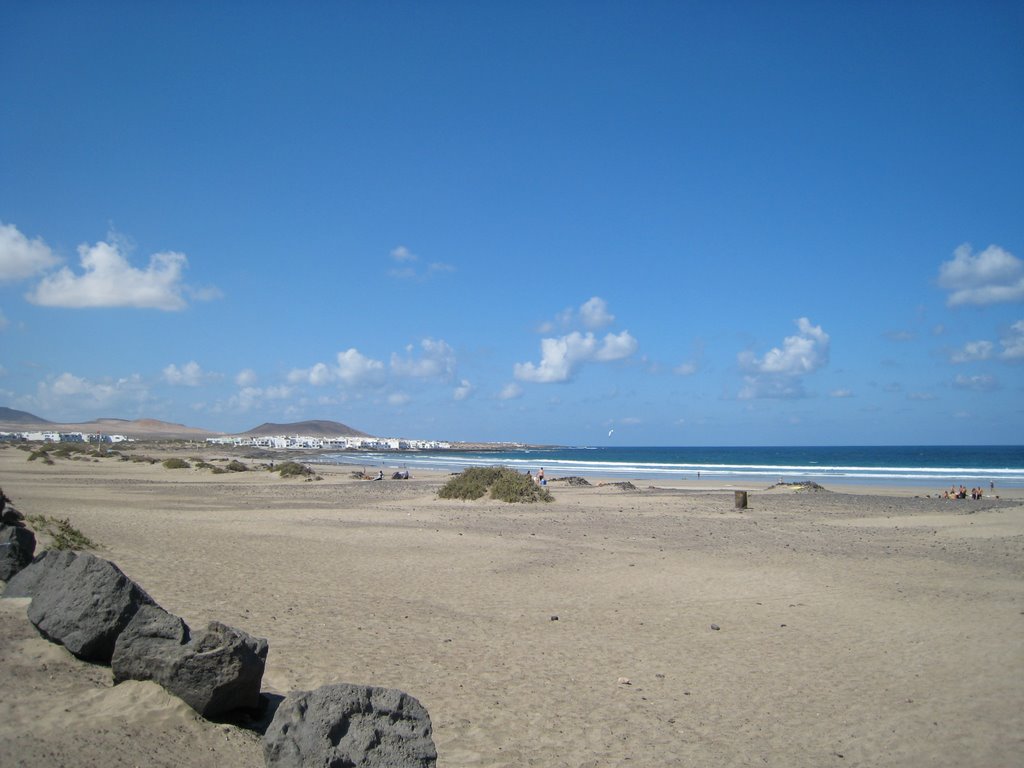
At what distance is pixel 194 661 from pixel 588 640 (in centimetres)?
536

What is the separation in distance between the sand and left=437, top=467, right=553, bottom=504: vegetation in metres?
8.46

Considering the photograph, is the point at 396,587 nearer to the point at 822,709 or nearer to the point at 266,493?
the point at 822,709

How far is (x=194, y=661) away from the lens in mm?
5281

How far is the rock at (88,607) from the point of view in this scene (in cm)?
587

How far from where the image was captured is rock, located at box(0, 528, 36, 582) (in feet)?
26.4

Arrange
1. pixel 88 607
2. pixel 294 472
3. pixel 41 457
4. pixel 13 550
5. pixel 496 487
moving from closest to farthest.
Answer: pixel 88 607 < pixel 13 550 < pixel 496 487 < pixel 294 472 < pixel 41 457

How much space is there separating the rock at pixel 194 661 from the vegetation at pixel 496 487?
77.0 ft

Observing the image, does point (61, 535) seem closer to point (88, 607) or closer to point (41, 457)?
point (88, 607)

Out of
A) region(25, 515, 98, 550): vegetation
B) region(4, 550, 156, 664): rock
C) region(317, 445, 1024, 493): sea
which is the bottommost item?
region(317, 445, 1024, 493): sea

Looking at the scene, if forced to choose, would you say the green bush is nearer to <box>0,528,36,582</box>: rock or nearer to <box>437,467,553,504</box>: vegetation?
<box>437,467,553,504</box>: vegetation

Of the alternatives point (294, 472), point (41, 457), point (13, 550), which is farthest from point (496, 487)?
point (41, 457)

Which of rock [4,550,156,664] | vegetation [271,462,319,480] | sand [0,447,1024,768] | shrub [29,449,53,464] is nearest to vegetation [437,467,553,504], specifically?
sand [0,447,1024,768]

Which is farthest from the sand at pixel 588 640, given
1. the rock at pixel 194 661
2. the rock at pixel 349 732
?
the rock at pixel 349 732

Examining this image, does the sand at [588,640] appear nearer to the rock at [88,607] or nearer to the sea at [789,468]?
the rock at [88,607]
